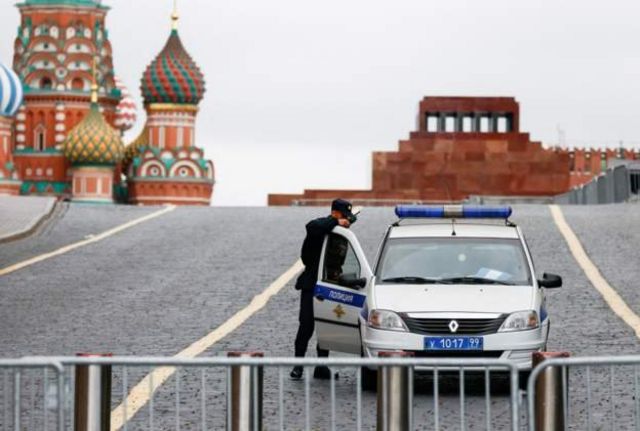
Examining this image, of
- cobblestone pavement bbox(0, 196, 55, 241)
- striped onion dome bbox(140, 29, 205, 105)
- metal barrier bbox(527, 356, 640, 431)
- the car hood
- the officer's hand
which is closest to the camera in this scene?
metal barrier bbox(527, 356, 640, 431)

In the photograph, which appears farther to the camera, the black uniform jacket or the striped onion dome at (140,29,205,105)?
the striped onion dome at (140,29,205,105)

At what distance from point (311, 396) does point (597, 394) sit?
2.42 metres

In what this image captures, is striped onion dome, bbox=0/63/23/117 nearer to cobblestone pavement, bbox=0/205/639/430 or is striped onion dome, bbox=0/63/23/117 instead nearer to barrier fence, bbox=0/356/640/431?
cobblestone pavement, bbox=0/205/639/430

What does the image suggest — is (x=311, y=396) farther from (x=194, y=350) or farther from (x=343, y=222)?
(x=194, y=350)

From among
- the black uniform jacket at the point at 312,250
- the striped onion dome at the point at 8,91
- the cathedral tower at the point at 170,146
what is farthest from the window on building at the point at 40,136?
the black uniform jacket at the point at 312,250

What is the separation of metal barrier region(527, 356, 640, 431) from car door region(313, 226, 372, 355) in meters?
1.96

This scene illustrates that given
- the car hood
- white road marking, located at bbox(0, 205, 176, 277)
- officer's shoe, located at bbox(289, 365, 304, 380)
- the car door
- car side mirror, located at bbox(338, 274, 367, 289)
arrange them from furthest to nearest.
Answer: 1. white road marking, located at bbox(0, 205, 176, 277)
2. officer's shoe, located at bbox(289, 365, 304, 380)
3. the car door
4. car side mirror, located at bbox(338, 274, 367, 289)
5. the car hood

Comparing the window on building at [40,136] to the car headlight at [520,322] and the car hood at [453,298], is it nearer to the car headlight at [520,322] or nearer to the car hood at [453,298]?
the car hood at [453,298]

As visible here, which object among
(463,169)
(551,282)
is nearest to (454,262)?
(551,282)

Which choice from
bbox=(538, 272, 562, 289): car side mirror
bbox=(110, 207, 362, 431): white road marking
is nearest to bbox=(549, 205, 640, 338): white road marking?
bbox=(110, 207, 362, 431): white road marking

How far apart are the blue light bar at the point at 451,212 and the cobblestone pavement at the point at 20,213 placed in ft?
63.5

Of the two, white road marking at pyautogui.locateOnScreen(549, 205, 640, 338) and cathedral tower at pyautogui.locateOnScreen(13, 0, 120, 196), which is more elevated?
cathedral tower at pyautogui.locateOnScreen(13, 0, 120, 196)

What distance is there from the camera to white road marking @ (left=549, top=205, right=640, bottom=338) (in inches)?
934

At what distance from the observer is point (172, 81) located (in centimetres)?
19188
